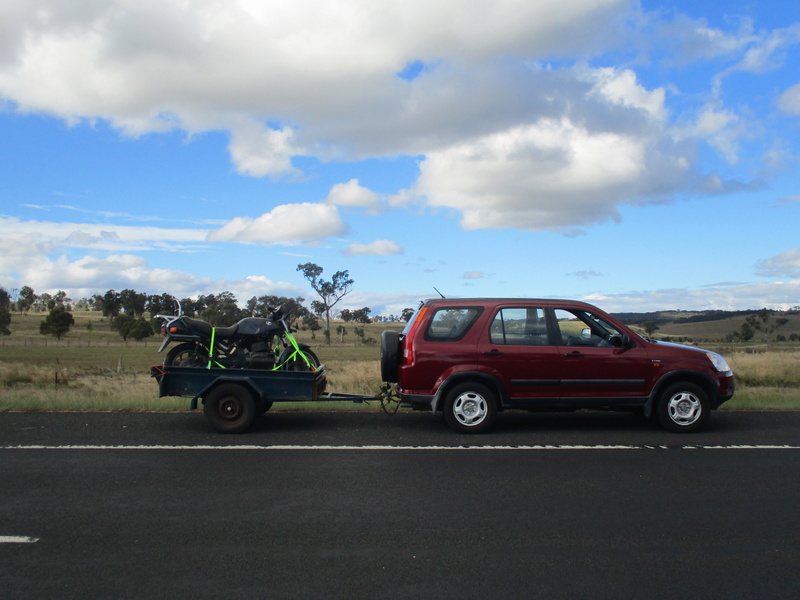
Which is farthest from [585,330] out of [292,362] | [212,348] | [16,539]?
[16,539]

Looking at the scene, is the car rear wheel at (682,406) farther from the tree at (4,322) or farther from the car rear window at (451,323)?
the tree at (4,322)

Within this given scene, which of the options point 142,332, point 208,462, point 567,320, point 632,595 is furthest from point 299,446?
point 142,332

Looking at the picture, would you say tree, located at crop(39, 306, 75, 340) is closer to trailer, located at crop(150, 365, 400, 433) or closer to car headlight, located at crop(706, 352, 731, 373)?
trailer, located at crop(150, 365, 400, 433)

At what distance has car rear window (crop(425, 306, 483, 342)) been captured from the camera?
914cm

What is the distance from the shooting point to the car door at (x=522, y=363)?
8977 mm

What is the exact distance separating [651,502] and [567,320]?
12.1ft

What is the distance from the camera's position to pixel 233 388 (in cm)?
907

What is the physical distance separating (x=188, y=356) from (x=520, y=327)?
462 centimetres

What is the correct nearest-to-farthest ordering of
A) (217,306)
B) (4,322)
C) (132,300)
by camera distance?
(217,306) < (132,300) < (4,322)

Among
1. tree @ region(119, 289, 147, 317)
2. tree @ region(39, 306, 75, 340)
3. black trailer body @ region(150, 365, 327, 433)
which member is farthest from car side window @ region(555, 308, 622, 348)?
tree @ region(39, 306, 75, 340)

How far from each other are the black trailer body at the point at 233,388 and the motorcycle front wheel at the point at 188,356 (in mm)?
457

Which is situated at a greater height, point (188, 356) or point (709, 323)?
point (709, 323)

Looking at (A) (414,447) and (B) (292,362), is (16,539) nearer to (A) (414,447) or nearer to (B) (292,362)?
(A) (414,447)

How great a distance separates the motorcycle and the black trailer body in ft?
1.33
